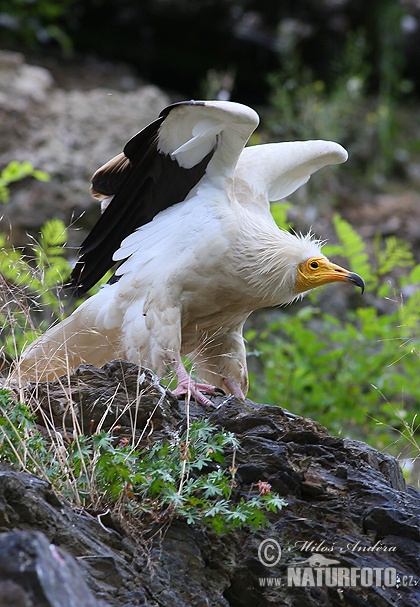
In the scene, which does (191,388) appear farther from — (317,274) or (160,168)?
(160,168)

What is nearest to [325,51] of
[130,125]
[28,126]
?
[130,125]

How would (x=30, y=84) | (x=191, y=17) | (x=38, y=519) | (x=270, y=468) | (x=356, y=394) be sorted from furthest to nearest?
(x=191, y=17) → (x=30, y=84) → (x=356, y=394) → (x=270, y=468) → (x=38, y=519)

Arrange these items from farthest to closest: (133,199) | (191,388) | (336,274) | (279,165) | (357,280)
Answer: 1. (279,165)
2. (133,199)
3. (336,274)
4. (357,280)
5. (191,388)

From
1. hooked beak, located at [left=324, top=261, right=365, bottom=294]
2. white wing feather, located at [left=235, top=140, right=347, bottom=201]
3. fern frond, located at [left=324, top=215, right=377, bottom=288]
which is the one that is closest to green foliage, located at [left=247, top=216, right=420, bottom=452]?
fern frond, located at [left=324, top=215, right=377, bottom=288]

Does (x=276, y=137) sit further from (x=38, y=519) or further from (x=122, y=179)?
(x=38, y=519)

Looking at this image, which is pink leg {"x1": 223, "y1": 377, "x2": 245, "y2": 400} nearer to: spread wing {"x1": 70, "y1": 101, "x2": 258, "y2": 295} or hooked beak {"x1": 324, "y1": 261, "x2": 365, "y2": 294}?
hooked beak {"x1": 324, "y1": 261, "x2": 365, "y2": 294}

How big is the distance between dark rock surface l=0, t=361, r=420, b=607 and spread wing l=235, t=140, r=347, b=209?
171cm

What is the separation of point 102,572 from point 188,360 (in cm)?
191

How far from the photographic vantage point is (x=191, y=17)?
36.2 feet

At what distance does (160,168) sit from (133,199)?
0.78 feet

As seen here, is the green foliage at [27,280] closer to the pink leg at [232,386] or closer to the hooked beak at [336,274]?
the pink leg at [232,386]

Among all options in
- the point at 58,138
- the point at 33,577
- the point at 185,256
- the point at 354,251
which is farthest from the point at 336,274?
the point at 58,138

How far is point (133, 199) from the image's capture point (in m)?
4.91

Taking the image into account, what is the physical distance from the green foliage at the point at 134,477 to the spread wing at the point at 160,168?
1.81 metres
